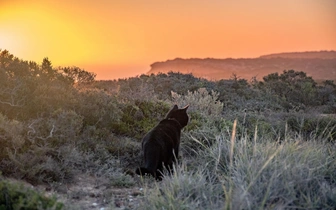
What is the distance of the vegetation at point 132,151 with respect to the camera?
174 inches

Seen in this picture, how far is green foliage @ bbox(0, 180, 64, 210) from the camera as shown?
3.58 meters

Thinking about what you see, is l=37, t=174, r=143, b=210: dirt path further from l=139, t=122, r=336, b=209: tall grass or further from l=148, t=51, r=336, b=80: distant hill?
l=148, t=51, r=336, b=80: distant hill

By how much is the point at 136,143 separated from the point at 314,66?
60.2 m

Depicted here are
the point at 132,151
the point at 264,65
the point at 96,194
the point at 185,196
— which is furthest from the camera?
the point at 264,65

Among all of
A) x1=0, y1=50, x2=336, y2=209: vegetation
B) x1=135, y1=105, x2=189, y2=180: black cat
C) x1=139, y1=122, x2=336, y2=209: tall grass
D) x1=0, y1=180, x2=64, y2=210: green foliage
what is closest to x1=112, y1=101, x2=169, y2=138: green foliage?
x1=0, y1=50, x2=336, y2=209: vegetation

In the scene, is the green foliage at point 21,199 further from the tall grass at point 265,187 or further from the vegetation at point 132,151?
the tall grass at point 265,187

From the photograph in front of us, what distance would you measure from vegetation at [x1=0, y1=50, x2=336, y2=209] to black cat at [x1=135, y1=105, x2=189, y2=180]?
0.65ft

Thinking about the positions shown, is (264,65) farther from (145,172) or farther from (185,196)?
(185,196)

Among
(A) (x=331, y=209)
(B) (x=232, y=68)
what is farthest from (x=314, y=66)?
(A) (x=331, y=209)

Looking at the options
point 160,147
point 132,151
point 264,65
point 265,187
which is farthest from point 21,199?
point 264,65

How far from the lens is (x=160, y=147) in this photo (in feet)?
20.1

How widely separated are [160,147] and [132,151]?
114 centimetres

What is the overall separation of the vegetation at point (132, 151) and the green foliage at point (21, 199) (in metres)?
0.02

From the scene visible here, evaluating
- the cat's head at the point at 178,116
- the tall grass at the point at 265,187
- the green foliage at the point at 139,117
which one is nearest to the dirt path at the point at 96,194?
the tall grass at the point at 265,187
